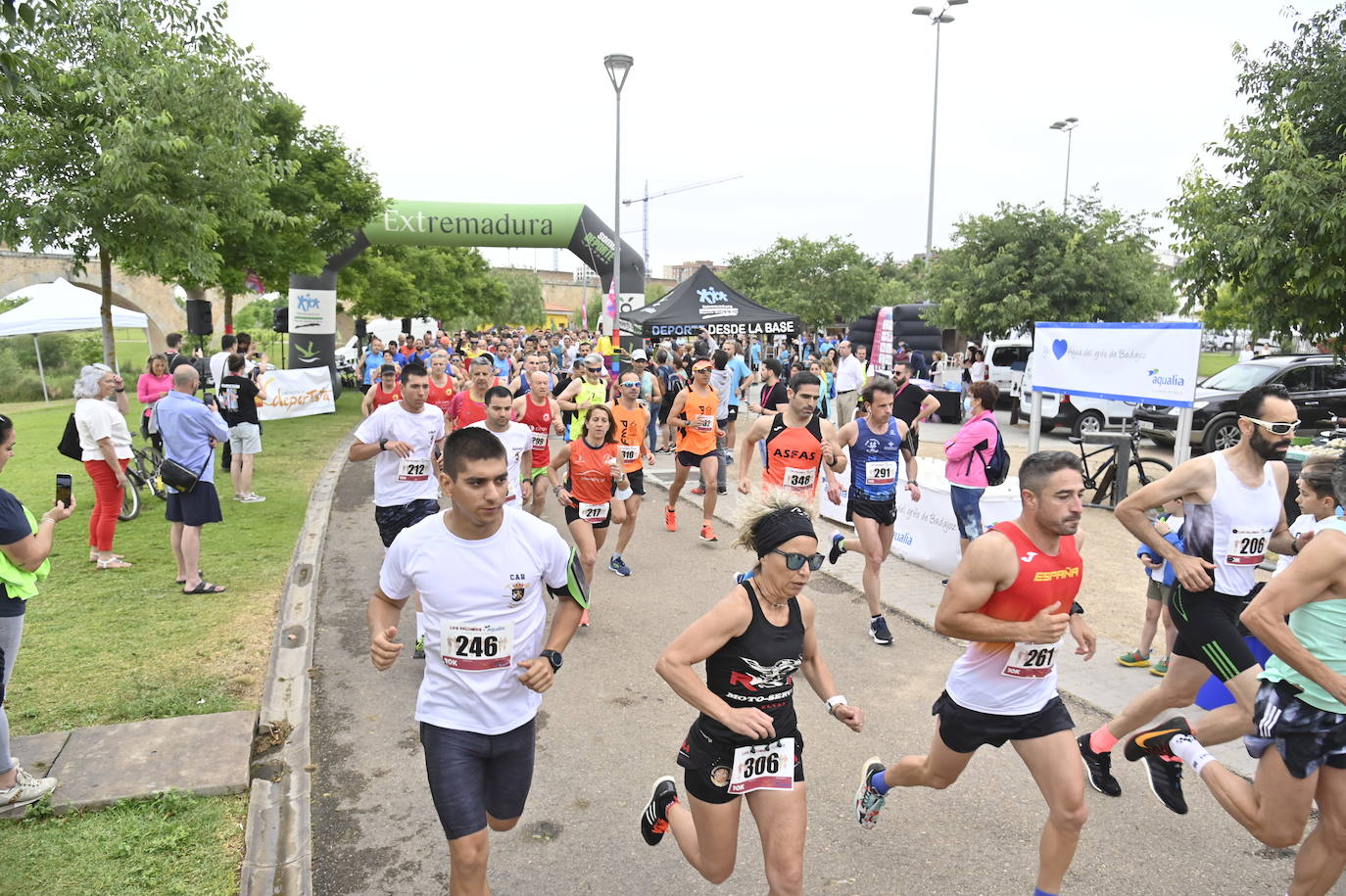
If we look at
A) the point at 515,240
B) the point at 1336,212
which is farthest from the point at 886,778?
the point at 515,240

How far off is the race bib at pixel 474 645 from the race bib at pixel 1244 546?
3416 mm

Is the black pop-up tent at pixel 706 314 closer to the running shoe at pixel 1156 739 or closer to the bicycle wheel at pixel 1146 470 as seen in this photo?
the bicycle wheel at pixel 1146 470

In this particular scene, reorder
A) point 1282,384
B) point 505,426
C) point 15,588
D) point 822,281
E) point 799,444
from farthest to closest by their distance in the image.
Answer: point 822,281 < point 1282,384 < point 799,444 < point 505,426 < point 15,588

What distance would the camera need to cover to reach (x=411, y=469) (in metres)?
6.50

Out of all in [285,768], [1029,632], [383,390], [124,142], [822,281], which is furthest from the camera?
[822,281]

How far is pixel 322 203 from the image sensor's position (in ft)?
67.2

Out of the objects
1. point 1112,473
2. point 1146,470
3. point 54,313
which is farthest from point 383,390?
point 54,313

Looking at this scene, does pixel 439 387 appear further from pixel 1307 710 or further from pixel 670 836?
pixel 1307 710

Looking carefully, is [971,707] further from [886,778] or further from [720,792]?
[720,792]

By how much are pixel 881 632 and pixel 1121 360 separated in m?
5.64

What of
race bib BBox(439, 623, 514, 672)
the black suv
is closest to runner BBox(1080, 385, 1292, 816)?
race bib BBox(439, 623, 514, 672)

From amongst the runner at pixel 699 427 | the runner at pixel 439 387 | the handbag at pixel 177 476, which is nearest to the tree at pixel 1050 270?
the runner at pixel 699 427

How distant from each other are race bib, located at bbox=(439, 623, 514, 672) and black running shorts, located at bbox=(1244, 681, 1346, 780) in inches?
111

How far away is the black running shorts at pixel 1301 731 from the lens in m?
3.11
